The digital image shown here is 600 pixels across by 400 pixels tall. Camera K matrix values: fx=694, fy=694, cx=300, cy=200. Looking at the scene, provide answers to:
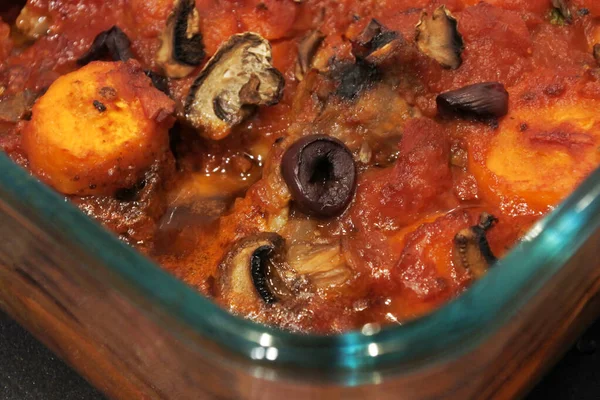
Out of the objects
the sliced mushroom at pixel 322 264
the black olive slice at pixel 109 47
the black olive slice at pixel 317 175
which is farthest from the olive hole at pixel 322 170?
the black olive slice at pixel 109 47

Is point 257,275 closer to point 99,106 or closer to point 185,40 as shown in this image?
point 99,106

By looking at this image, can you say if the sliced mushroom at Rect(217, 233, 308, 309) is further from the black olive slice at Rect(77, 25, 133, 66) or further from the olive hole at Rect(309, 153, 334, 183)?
the black olive slice at Rect(77, 25, 133, 66)

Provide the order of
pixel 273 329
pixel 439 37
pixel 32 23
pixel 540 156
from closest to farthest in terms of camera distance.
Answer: pixel 273 329 < pixel 540 156 < pixel 439 37 < pixel 32 23

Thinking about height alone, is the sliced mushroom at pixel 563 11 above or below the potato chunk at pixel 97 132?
above

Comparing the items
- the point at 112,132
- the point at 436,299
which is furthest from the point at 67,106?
the point at 436,299

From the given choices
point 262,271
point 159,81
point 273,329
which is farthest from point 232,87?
point 273,329

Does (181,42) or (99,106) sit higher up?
(181,42)

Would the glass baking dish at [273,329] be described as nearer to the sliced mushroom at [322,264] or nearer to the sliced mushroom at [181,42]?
the sliced mushroom at [322,264]

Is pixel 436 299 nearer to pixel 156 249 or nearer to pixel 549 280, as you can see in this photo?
pixel 549 280
